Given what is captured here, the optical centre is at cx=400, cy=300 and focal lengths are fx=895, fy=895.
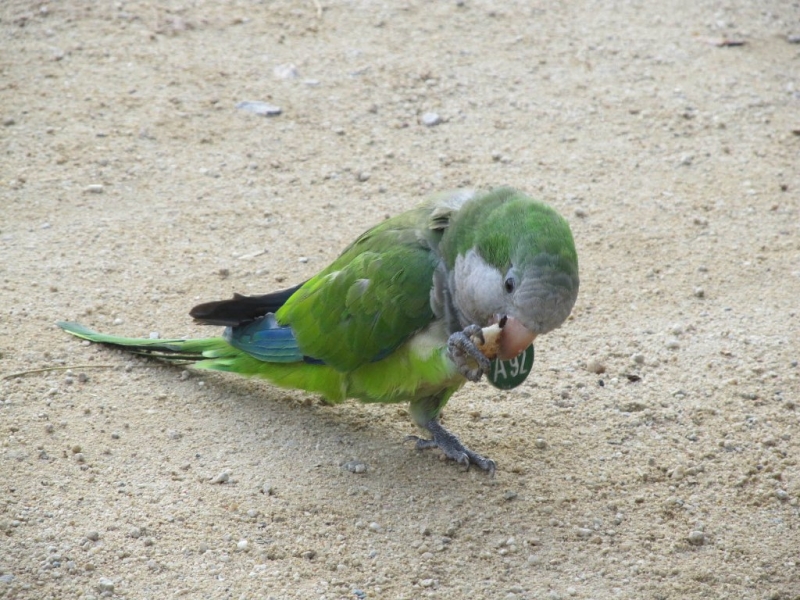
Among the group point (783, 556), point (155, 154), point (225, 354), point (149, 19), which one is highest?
point (149, 19)

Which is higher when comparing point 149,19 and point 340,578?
point 149,19

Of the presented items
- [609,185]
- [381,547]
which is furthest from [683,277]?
[381,547]

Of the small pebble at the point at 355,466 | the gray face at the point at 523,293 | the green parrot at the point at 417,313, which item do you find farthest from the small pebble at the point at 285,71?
the gray face at the point at 523,293

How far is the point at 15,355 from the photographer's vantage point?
16.3 ft

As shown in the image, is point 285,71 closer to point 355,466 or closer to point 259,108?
point 259,108

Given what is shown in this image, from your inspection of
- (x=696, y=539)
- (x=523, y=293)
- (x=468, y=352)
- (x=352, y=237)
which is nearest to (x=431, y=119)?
(x=352, y=237)

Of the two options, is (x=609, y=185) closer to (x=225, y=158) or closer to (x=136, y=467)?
(x=225, y=158)

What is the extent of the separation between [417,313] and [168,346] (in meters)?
1.55

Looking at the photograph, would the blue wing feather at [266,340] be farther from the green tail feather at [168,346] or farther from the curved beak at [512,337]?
the curved beak at [512,337]

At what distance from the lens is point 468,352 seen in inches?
152

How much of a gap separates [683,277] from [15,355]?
4.16m

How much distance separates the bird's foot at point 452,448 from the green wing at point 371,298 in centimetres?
56

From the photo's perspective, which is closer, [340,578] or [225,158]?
[340,578]

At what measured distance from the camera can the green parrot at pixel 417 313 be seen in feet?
12.2
